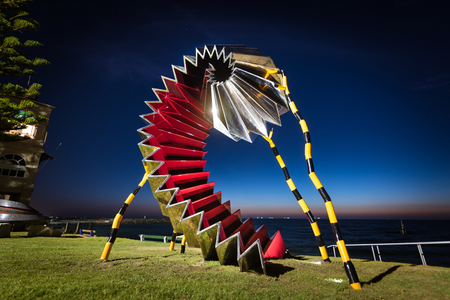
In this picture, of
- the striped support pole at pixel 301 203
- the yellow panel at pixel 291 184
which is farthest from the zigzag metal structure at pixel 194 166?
the yellow panel at pixel 291 184

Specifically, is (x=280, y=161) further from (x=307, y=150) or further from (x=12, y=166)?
(x=12, y=166)

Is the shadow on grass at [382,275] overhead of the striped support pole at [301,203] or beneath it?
→ beneath

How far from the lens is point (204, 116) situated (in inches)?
327

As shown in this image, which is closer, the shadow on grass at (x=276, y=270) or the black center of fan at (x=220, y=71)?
the shadow on grass at (x=276, y=270)

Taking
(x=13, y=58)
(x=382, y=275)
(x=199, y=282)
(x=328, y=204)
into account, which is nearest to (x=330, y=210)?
(x=328, y=204)

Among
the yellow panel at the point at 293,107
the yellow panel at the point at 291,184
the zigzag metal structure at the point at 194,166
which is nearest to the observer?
the zigzag metal structure at the point at 194,166

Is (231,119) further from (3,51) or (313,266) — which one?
(3,51)

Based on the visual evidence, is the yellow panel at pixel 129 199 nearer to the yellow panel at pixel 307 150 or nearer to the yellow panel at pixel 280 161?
the yellow panel at pixel 280 161

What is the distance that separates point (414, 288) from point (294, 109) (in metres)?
5.24

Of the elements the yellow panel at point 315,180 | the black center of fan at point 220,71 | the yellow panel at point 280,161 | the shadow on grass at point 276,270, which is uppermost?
the black center of fan at point 220,71

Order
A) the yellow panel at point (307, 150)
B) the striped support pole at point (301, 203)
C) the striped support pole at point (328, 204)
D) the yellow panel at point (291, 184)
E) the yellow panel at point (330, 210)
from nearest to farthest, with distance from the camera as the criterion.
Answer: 1. the striped support pole at point (328, 204)
2. the yellow panel at point (330, 210)
3. the yellow panel at point (307, 150)
4. the striped support pole at point (301, 203)
5. the yellow panel at point (291, 184)

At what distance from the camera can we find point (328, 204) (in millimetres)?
5367

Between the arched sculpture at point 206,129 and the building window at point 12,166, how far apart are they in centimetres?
3022

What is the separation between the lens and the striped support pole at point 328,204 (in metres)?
4.89
